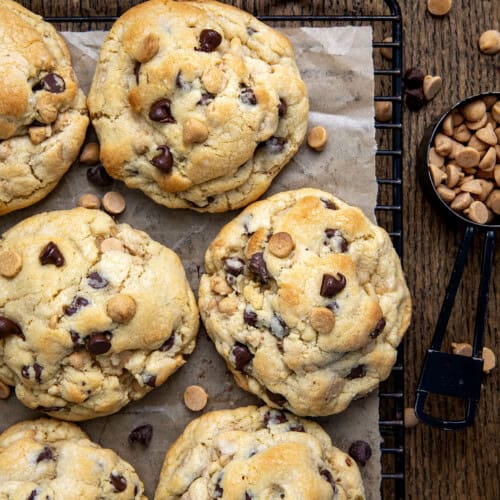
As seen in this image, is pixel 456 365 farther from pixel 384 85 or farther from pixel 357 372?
pixel 384 85

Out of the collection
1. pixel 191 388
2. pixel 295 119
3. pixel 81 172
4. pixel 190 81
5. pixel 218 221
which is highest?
pixel 190 81

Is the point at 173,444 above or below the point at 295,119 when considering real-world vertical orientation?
below

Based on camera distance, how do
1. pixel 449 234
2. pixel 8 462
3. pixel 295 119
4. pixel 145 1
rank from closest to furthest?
pixel 8 462, pixel 295 119, pixel 145 1, pixel 449 234

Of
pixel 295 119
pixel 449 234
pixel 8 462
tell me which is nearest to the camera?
pixel 8 462

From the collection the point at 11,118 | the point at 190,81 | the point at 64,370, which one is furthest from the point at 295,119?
the point at 64,370

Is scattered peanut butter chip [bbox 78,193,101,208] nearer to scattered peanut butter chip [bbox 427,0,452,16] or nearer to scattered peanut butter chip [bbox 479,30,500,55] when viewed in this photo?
scattered peanut butter chip [bbox 427,0,452,16]

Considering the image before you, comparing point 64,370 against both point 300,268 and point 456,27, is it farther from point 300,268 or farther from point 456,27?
point 456,27

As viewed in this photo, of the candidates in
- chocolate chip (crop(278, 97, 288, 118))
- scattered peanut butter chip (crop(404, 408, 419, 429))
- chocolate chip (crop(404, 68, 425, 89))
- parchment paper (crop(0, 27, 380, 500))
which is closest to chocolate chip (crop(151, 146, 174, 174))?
parchment paper (crop(0, 27, 380, 500))
